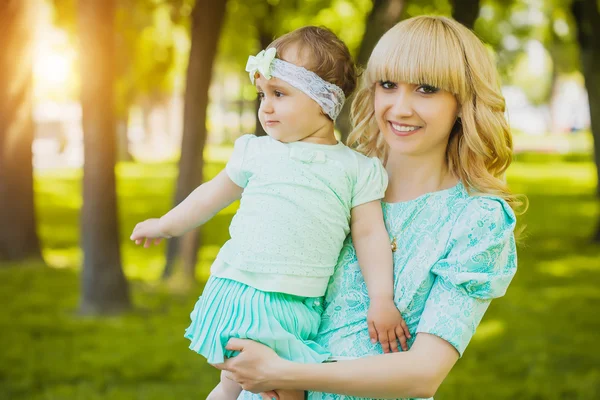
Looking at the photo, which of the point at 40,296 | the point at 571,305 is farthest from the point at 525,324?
the point at 40,296

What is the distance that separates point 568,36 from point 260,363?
15633mm

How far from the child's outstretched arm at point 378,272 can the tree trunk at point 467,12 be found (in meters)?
2.71

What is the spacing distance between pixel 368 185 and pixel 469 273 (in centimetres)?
40

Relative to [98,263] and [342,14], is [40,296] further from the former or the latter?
[342,14]

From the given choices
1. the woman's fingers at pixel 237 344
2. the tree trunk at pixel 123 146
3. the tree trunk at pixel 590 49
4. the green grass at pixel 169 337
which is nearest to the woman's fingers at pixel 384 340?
the woman's fingers at pixel 237 344

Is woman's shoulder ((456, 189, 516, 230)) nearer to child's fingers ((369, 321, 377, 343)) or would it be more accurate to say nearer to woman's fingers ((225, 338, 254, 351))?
child's fingers ((369, 321, 377, 343))

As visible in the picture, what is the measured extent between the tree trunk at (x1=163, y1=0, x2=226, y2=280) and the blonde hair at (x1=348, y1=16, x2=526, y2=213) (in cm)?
700

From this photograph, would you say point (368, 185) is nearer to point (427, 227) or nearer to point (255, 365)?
point (427, 227)

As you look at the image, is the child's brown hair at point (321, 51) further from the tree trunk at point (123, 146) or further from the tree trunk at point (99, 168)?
the tree trunk at point (123, 146)

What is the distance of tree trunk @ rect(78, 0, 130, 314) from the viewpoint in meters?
7.87

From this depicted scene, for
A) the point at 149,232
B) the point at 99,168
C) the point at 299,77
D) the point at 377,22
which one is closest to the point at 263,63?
the point at 299,77

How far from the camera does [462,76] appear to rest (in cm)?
224

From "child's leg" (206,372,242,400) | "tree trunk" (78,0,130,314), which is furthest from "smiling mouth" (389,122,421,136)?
"tree trunk" (78,0,130,314)

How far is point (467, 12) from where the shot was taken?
15.6 feet
